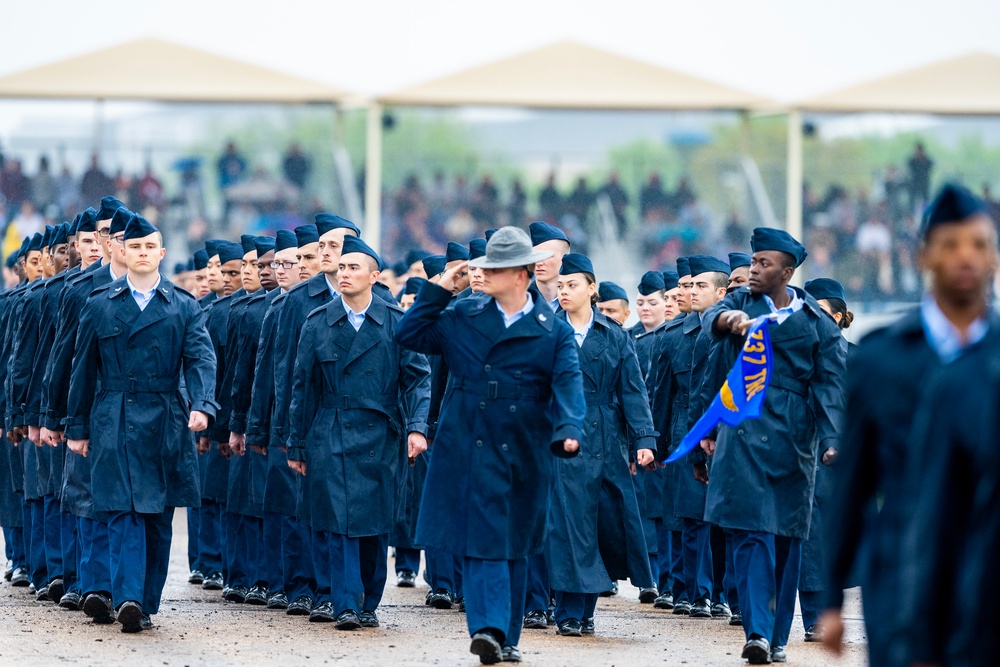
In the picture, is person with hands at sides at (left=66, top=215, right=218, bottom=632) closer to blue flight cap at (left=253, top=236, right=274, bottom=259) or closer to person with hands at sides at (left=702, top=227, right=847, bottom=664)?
blue flight cap at (left=253, top=236, right=274, bottom=259)

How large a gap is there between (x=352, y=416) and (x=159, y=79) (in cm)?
1710

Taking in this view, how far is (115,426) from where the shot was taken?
9969 millimetres

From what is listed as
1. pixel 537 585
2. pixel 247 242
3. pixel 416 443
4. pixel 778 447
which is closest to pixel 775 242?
pixel 778 447

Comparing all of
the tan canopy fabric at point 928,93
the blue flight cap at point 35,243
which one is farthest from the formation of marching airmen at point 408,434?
the tan canopy fabric at point 928,93

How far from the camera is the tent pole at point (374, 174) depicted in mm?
27609

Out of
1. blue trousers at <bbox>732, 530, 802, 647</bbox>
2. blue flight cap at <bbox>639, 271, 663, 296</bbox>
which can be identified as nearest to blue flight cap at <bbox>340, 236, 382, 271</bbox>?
blue trousers at <bbox>732, 530, 802, 647</bbox>

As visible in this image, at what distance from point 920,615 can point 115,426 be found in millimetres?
6297

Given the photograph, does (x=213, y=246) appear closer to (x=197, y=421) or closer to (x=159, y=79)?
(x=197, y=421)

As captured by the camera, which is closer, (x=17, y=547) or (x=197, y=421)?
(x=197, y=421)

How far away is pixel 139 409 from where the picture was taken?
10031mm

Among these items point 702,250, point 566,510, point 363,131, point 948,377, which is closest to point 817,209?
point 702,250

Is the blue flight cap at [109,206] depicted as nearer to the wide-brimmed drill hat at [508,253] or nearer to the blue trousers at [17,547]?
the wide-brimmed drill hat at [508,253]

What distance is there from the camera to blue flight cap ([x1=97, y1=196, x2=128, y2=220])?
422 inches

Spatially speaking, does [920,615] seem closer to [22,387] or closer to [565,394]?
[565,394]
